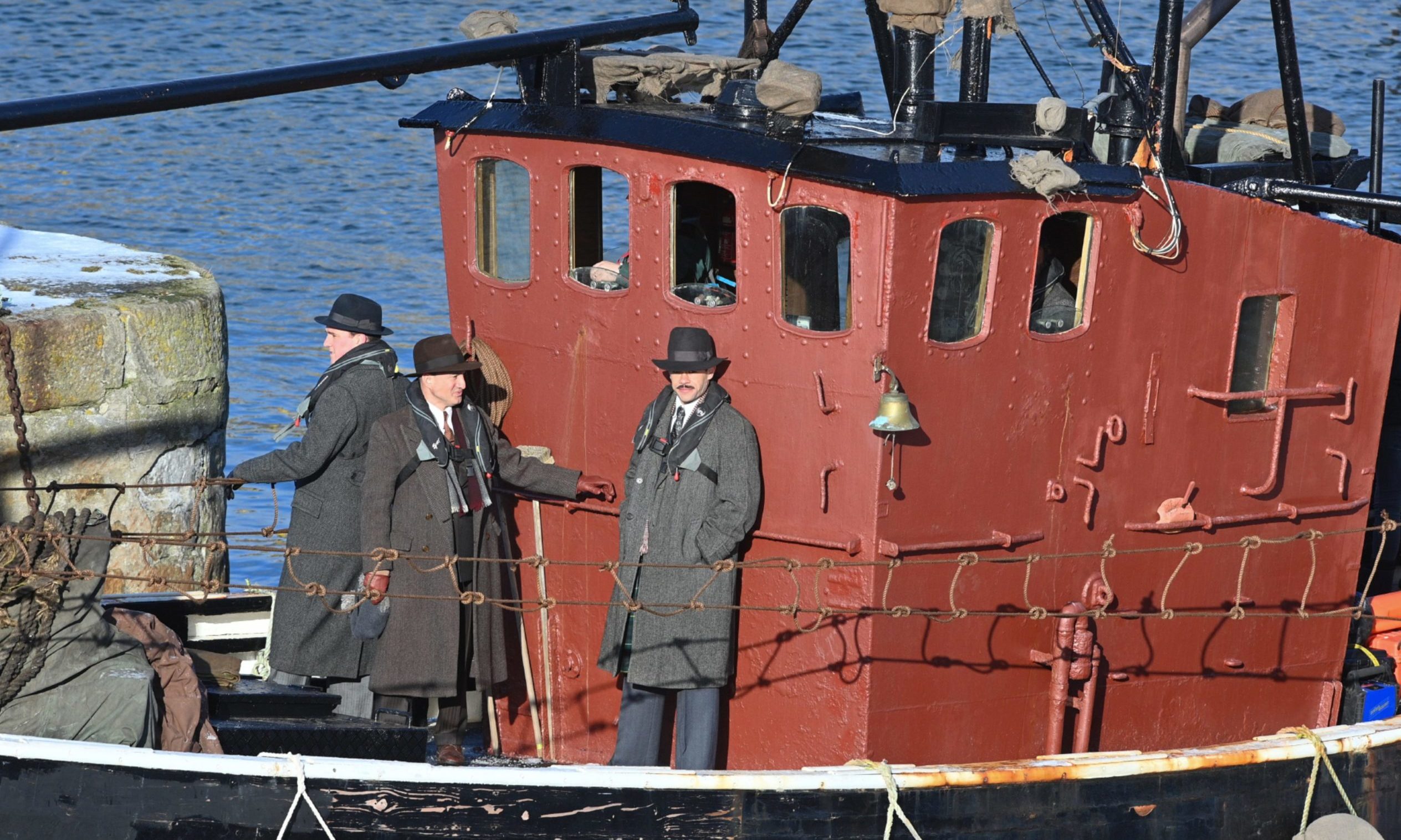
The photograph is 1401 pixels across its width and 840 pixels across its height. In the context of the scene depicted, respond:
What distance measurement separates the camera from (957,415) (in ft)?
23.4

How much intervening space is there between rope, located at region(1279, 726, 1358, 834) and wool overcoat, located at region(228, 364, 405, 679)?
414 cm

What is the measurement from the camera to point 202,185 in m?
22.5

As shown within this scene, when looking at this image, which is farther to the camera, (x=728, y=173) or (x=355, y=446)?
(x=355, y=446)

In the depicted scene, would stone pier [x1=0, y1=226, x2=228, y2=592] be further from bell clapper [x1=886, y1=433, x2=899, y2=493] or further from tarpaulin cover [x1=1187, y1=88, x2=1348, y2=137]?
tarpaulin cover [x1=1187, y1=88, x2=1348, y2=137]

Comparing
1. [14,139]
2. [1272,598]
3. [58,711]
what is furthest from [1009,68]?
[58,711]

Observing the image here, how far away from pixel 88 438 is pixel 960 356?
468 centimetres

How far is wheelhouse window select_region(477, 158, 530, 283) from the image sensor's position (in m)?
8.11

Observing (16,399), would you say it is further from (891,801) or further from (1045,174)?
(1045,174)

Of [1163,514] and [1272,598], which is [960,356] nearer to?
[1163,514]

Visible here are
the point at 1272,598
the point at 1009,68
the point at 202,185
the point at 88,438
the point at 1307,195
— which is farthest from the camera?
the point at 1009,68

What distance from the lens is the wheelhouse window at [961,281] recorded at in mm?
6980

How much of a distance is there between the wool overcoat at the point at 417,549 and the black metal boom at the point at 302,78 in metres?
1.44

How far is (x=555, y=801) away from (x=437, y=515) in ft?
4.79

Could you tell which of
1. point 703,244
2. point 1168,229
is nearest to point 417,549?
point 703,244
